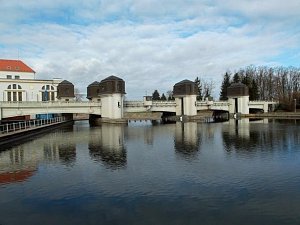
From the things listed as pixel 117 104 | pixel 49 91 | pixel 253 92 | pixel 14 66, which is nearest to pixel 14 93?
pixel 49 91

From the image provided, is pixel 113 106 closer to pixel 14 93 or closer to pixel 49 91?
pixel 49 91

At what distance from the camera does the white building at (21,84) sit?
86438 mm

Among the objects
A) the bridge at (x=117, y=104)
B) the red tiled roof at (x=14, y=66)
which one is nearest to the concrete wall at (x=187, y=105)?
the bridge at (x=117, y=104)

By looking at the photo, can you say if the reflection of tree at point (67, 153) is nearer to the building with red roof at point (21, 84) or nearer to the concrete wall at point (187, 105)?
the concrete wall at point (187, 105)

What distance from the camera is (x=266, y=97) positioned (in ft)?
368

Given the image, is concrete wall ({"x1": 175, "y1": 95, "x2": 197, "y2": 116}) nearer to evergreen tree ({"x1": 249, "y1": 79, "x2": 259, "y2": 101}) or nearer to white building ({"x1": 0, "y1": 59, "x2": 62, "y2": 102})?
evergreen tree ({"x1": 249, "y1": 79, "x2": 259, "y2": 101})

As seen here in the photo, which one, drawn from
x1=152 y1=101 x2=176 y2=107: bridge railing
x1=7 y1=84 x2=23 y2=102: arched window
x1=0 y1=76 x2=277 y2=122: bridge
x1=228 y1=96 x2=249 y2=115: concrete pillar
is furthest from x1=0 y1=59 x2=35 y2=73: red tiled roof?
x1=228 y1=96 x2=249 y2=115: concrete pillar

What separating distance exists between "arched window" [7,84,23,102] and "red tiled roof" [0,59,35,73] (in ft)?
28.2

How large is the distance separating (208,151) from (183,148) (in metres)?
2.61

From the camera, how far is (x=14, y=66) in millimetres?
96625

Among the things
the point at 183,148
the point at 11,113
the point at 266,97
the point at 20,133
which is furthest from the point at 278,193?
the point at 266,97

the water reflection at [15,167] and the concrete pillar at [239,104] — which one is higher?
the concrete pillar at [239,104]

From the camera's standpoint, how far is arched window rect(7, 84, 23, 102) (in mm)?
86812

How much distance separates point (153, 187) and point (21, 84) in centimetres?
8078
